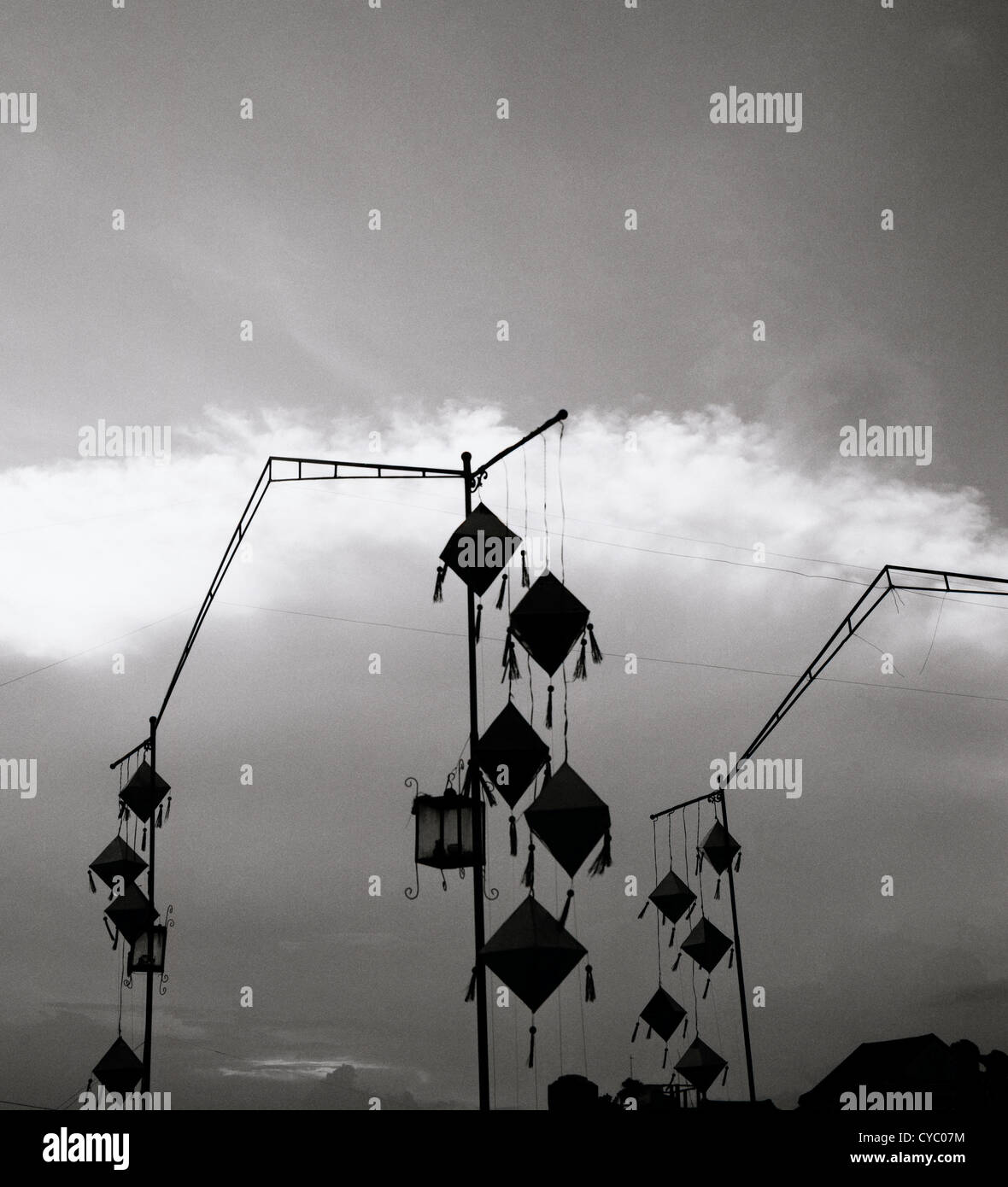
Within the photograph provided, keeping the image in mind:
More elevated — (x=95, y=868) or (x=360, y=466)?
(x=360, y=466)

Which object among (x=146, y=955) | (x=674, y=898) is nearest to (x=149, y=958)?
(x=146, y=955)

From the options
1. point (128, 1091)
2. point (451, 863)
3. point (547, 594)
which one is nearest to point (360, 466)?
point (547, 594)

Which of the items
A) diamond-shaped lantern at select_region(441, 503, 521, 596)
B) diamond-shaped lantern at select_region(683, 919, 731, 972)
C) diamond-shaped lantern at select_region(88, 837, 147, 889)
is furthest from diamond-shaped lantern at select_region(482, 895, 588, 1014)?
diamond-shaped lantern at select_region(683, 919, 731, 972)

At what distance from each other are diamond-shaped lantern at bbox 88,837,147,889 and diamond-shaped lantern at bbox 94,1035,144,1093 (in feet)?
8.81

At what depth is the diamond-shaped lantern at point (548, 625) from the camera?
9.40 m

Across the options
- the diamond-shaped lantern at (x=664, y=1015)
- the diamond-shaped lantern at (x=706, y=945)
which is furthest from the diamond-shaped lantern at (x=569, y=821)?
the diamond-shaped lantern at (x=664, y=1015)

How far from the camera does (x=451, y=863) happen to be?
9945 mm

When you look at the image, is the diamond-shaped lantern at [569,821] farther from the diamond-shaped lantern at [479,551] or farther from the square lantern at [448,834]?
the diamond-shaped lantern at [479,551]

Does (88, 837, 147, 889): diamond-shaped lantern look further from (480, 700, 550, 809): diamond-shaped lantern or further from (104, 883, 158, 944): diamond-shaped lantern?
(480, 700, 550, 809): diamond-shaped lantern

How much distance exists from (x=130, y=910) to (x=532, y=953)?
1043 centimetres

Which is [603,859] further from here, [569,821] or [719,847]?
[719,847]
